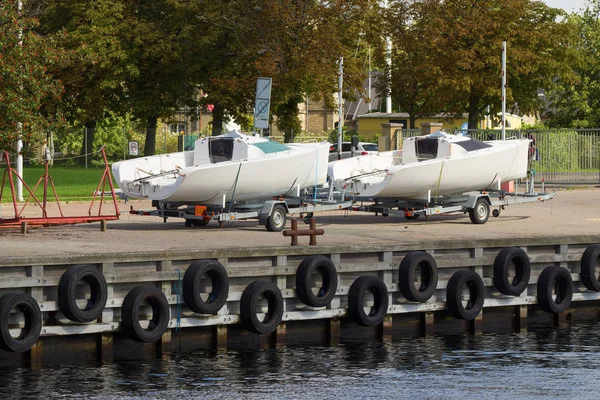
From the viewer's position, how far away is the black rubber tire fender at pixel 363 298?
18.6m

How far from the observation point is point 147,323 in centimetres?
1717

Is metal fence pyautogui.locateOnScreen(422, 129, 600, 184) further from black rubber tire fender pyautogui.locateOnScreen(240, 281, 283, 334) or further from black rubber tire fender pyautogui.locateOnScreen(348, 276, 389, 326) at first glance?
black rubber tire fender pyautogui.locateOnScreen(240, 281, 283, 334)

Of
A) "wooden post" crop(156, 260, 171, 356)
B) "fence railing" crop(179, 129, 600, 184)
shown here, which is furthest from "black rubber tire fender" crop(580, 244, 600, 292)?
"fence railing" crop(179, 129, 600, 184)

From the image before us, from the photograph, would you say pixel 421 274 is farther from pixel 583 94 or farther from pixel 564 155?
pixel 583 94

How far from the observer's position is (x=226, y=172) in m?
26.8

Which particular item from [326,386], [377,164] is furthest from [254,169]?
[326,386]

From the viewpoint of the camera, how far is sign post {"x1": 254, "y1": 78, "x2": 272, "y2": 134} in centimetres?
3158

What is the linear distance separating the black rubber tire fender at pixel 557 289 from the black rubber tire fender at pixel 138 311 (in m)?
6.88

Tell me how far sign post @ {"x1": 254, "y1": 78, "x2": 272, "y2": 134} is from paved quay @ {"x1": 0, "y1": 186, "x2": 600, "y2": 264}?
279cm

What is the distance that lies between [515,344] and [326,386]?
4479 millimetres

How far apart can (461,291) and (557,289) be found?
2287 millimetres

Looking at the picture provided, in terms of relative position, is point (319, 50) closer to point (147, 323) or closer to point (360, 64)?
point (360, 64)

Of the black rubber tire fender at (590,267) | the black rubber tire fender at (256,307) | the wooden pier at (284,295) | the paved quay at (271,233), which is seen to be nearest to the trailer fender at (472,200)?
the paved quay at (271,233)

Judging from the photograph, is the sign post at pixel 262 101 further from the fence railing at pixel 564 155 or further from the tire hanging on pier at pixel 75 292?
the fence railing at pixel 564 155
